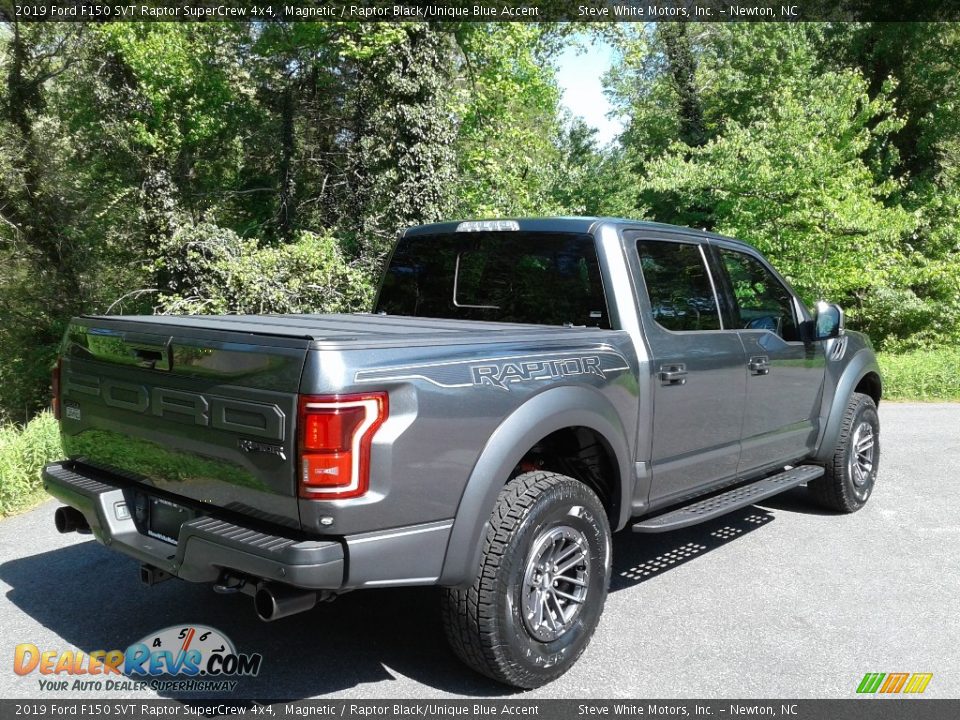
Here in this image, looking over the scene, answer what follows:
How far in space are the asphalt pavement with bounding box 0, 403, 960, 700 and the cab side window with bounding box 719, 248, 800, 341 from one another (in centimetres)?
145

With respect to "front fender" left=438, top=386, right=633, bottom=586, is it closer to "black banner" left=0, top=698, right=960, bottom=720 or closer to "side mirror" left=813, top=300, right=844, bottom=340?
"black banner" left=0, top=698, right=960, bottom=720

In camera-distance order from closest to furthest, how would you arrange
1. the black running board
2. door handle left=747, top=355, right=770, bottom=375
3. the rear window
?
the black running board → the rear window → door handle left=747, top=355, right=770, bottom=375

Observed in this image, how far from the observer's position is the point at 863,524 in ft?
19.4

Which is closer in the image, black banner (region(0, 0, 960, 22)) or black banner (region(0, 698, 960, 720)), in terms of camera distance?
black banner (region(0, 698, 960, 720))

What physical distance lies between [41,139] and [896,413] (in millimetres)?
20065

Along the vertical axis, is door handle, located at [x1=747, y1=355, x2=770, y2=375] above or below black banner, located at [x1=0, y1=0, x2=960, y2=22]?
below

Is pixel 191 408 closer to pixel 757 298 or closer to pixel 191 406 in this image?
pixel 191 406

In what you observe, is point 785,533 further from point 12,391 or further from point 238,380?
point 12,391

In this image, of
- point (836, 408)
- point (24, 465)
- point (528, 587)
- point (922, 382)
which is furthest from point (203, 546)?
point (922, 382)

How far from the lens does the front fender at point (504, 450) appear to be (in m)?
3.11

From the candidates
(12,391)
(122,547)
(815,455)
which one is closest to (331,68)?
(12,391)

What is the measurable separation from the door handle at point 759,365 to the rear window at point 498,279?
1.18 metres

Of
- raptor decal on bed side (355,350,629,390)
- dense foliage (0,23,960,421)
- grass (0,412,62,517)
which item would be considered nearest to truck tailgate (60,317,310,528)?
raptor decal on bed side (355,350,629,390)

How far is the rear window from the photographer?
13.9 ft
